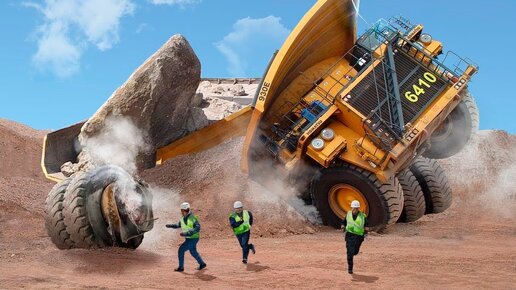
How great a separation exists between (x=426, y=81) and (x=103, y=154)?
7.85m

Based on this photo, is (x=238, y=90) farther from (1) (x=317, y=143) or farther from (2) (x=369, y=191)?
(2) (x=369, y=191)

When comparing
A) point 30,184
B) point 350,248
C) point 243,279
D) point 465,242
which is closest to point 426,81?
point 465,242

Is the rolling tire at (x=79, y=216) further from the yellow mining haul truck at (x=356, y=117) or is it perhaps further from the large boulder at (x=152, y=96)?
the large boulder at (x=152, y=96)

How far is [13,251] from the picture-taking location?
10.9 metres

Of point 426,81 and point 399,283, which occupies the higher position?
point 426,81

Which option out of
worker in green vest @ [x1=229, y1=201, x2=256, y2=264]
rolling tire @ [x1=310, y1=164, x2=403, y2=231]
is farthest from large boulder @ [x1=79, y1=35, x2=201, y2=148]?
worker in green vest @ [x1=229, y1=201, x2=256, y2=264]

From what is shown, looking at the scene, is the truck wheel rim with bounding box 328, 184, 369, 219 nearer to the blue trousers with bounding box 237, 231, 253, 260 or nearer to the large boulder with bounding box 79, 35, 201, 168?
the blue trousers with bounding box 237, 231, 253, 260

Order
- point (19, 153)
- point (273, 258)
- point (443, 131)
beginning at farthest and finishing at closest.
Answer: point (19, 153) → point (443, 131) → point (273, 258)

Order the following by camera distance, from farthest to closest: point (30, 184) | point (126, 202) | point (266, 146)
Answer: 1. point (30, 184)
2. point (266, 146)
3. point (126, 202)

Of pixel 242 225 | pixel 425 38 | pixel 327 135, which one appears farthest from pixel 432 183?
pixel 242 225

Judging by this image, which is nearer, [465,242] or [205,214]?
[465,242]

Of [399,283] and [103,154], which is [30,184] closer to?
[103,154]

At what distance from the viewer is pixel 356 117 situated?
43.8 feet

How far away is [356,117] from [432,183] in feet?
10.8
